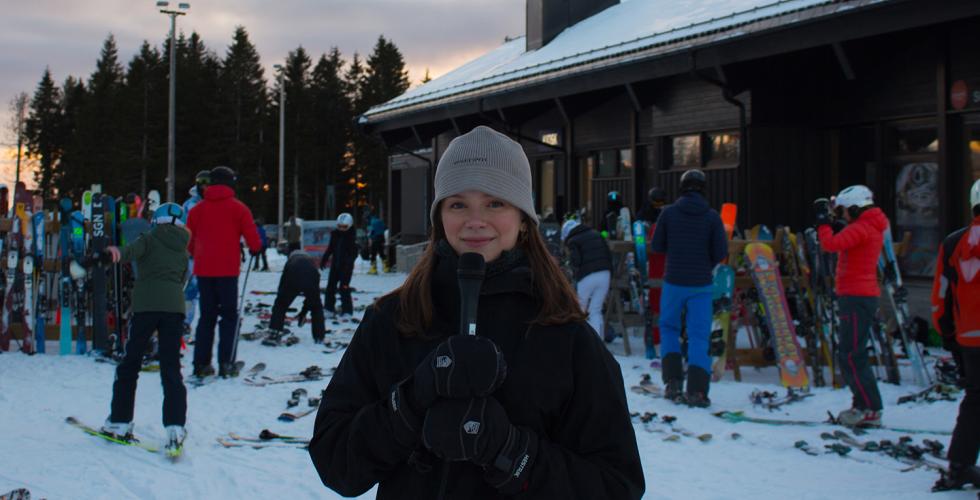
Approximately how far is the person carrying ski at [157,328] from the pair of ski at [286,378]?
8.00ft

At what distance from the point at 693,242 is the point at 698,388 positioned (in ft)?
4.27

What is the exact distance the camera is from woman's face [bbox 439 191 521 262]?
2016 millimetres

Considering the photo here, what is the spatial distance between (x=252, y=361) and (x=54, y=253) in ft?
10.9

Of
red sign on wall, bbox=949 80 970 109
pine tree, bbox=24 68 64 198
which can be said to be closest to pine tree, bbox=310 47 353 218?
pine tree, bbox=24 68 64 198

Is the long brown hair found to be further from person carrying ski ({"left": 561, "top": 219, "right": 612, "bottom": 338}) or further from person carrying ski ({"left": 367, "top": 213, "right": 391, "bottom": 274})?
person carrying ski ({"left": 367, "top": 213, "right": 391, "bottom": 274})

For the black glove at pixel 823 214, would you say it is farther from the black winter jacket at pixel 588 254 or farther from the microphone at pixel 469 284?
the microphone at pixel 469 284

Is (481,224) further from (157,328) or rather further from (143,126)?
(143,126)

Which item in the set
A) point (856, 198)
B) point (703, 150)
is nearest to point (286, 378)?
point (856, 198)

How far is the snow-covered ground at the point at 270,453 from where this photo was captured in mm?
5309

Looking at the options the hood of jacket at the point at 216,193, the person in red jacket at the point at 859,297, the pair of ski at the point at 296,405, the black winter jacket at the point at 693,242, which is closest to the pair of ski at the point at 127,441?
the pair of ski at the point at 296,405

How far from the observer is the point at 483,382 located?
1661 mm

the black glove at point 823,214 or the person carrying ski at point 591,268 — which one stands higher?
the black glove at point 823,214

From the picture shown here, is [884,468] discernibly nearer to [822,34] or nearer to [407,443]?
[407,443]

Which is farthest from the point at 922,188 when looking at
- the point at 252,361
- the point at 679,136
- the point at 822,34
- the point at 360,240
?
the point at 360,240
